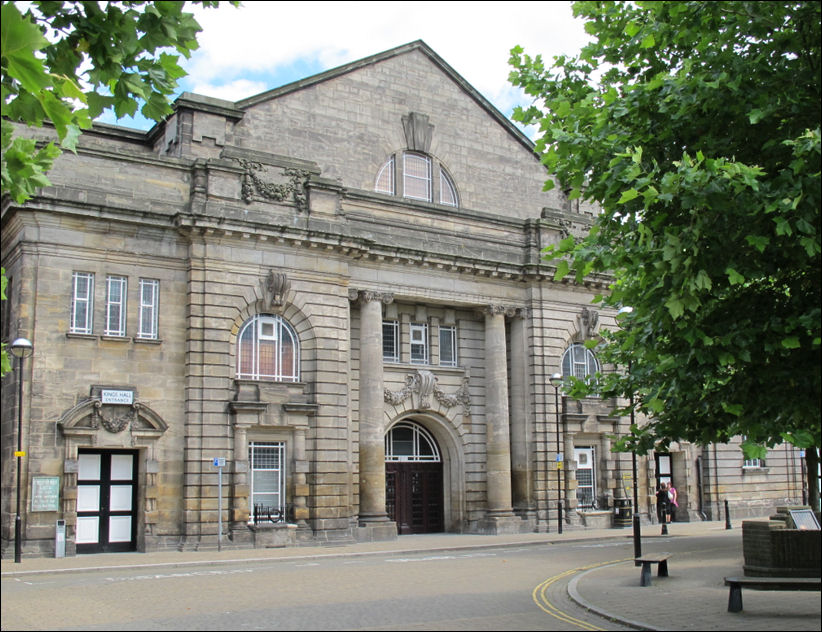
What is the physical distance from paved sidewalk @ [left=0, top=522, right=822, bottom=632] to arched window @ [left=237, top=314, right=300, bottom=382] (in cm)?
531

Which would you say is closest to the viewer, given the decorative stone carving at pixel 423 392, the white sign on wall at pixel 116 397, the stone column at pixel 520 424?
the white sign on wall at pixel 116 397

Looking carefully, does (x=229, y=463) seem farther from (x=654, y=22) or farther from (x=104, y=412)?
(x=654, y=22)

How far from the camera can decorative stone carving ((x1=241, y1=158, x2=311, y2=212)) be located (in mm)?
27719

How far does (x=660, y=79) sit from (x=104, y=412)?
60.1 ft

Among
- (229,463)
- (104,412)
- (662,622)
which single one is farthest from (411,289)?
(662,622)

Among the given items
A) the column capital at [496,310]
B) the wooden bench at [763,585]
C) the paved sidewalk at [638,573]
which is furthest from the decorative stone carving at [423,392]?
the wooden bench at [763,585]

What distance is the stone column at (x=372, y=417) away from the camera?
2853 cm

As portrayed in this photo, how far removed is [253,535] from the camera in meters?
25.7

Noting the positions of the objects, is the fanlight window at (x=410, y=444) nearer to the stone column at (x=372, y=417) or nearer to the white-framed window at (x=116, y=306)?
the stone column at (x=372, y=417)

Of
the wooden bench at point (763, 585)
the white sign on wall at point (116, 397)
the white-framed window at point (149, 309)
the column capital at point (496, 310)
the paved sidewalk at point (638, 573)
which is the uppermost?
the column capital at point (496, 310)

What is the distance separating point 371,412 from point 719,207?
19.5 metres

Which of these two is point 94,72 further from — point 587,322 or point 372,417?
point 587,322

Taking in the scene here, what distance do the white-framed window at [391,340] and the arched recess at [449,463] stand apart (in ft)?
7.01

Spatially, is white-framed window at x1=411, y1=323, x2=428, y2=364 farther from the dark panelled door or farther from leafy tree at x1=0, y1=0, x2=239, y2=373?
leafy tree at x1=0, y1=0, x2=239, y2=373
